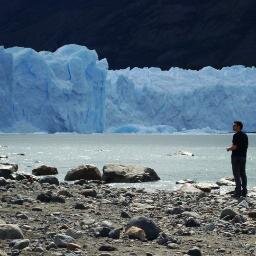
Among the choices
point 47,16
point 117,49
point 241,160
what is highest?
point 47,16

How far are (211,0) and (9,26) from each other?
50.5 m

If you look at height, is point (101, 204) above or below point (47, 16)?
below

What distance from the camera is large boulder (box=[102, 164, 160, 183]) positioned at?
56.0 ft

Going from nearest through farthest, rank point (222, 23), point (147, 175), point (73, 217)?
point (73, 217)
point (147, 175)
point (222, 23)

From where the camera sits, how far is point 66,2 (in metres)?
174

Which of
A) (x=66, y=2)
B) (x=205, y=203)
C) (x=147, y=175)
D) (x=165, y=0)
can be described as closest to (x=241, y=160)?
(x=205, y=203)

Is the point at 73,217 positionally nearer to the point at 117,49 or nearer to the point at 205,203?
the point at 205,203

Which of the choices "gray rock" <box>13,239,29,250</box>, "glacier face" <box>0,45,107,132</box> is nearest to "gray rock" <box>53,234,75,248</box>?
"gray rock" <box>13,239,29,250</box>

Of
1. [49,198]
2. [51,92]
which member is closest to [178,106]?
[51,92]

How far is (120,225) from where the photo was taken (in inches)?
307

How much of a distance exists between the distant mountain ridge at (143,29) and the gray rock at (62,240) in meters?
136

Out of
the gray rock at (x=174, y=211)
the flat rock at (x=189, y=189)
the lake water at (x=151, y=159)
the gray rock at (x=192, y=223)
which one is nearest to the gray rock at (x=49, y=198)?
the gray rock at (x=174, y=211)

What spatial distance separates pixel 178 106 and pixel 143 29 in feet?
309

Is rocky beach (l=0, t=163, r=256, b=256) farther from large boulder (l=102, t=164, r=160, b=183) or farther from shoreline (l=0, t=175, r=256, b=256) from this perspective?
large boulder (l=102, t=164, r=160, b=183)
